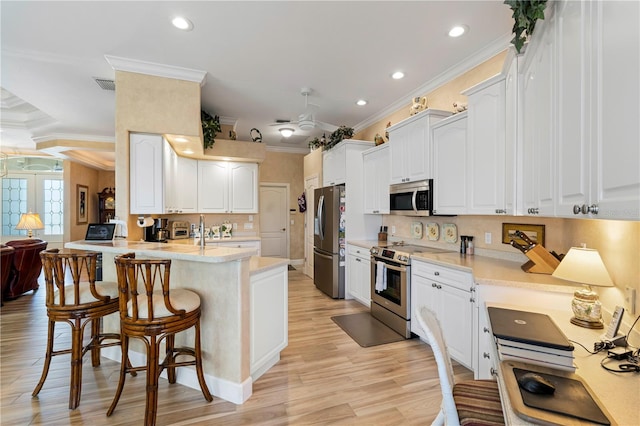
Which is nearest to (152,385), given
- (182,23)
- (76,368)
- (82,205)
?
(76,368)

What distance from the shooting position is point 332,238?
4793 millimetres

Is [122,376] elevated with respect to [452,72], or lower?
lower

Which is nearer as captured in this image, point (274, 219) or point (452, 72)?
point (452, 72)

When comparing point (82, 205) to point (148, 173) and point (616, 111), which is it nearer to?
point (148, 173)

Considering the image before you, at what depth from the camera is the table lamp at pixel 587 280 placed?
153 cm

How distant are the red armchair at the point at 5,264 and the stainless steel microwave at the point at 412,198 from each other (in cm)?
550

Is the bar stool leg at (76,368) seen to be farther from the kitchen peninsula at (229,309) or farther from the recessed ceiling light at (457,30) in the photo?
the recessed ceiling light at (457,30)

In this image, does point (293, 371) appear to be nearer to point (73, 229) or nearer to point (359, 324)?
point (359, 324)

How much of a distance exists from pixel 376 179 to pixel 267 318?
9.03 feet

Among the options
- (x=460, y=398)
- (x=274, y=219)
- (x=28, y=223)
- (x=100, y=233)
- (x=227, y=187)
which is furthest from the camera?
(x=274, y=219)

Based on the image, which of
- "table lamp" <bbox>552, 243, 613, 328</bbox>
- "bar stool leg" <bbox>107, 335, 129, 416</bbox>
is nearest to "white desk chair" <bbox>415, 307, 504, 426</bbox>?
"table lamp" <bbox>552, 243, 613, 328</bbox>

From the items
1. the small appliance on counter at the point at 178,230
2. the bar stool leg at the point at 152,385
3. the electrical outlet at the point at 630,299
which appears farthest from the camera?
the small appliance on counter at the point at 178,230

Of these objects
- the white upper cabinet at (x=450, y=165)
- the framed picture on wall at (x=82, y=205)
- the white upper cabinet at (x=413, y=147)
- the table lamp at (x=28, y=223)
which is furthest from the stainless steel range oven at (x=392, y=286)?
the framed picture on wall at (x=82, y=205)

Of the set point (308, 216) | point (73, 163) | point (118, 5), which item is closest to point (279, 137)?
point (308, 216)
